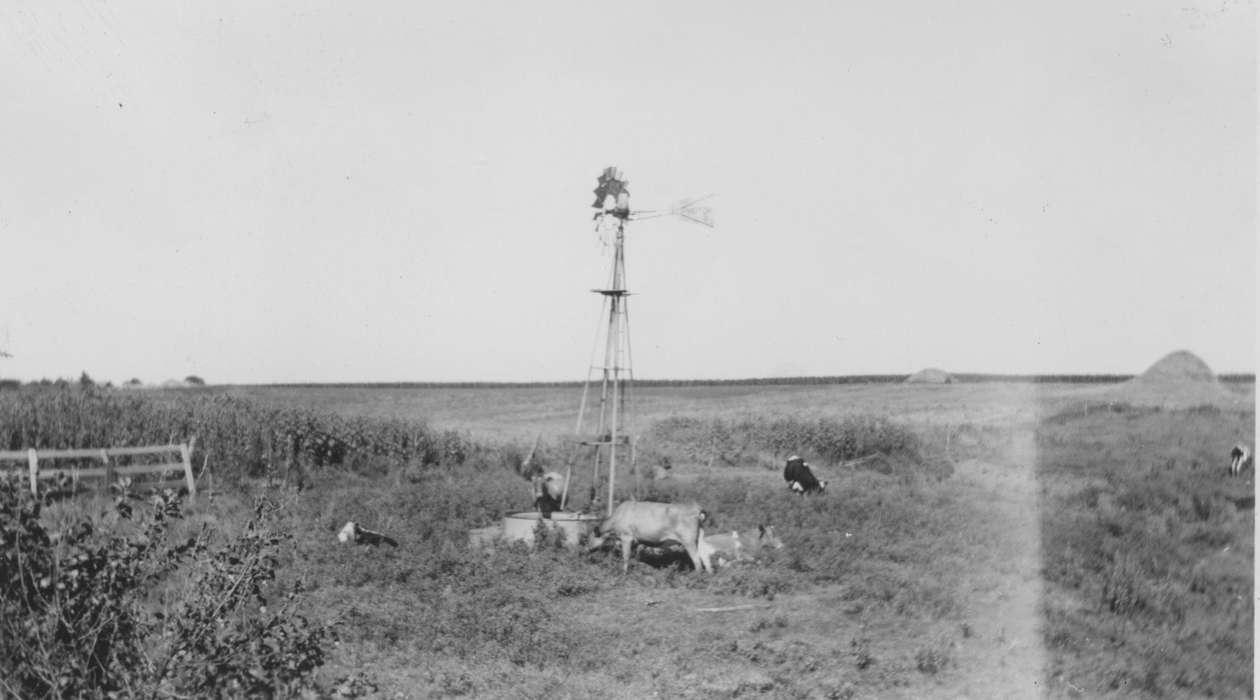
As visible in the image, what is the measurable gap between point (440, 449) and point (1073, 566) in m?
14.3

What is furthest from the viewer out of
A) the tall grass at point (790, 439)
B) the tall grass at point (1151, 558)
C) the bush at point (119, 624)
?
the tall grass at point (790, 439)

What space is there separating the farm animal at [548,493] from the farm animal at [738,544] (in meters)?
2.32

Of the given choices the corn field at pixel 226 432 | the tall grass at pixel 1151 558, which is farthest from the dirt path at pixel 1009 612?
the corn field at pixel 226 432

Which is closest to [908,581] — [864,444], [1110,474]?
[1110,474]

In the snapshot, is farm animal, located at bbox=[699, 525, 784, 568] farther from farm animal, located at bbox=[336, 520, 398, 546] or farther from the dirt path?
farm animal, located at bbox=[336, 520, 398, 546]

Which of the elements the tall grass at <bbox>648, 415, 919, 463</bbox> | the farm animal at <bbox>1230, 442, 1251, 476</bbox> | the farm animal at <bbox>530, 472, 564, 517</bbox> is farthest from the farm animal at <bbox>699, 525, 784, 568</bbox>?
the tall grass at <bbox>648, 415, 919, 463</bbox>

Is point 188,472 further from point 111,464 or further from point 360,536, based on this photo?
point 360,536

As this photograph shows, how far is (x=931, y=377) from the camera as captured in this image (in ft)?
129

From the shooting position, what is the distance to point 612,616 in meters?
8.86

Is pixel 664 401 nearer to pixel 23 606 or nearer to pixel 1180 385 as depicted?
pixel 1180 385

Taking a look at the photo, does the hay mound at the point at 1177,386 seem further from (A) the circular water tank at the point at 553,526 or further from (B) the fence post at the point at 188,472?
(B) the fence post at the point at 188,472

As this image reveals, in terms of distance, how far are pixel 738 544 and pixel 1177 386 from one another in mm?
7256

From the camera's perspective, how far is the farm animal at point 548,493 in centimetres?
1282

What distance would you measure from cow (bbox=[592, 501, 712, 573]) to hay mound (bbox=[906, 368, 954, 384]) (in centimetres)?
2814
